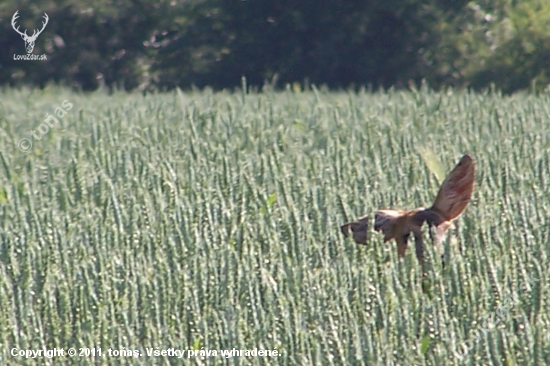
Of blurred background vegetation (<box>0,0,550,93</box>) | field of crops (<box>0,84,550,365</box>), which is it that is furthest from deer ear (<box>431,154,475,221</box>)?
blurred background vegetation (<box>0,0,550,93</box>)

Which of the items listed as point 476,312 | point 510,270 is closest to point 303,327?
point 476,312

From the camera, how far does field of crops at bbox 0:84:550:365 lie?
2.66m

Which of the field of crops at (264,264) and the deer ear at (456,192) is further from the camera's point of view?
the deer ear at (456,192)

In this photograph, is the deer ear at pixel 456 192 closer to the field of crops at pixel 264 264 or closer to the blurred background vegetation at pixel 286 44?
the field of crops at pixel 264 264

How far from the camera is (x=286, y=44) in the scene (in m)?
11.0

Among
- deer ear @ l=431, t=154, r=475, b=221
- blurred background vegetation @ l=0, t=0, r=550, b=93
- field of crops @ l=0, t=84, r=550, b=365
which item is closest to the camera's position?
field of crops @ l=0, t=84, r=550, b=365

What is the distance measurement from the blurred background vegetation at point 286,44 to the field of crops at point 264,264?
6.61 meters

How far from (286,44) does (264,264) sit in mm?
8221

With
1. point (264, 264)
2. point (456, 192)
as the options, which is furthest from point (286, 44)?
point (264, 264)

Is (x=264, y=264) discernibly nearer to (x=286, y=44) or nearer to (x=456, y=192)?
(x=456, y=192)

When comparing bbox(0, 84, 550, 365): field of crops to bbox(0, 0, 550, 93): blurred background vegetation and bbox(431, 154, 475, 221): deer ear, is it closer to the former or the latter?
bbox(431, 154, 475, 221): deer ear

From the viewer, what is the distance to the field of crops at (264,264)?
266 cm

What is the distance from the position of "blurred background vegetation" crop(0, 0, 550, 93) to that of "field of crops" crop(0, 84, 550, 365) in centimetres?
661

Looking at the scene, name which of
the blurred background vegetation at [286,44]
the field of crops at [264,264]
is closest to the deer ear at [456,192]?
the field of crops at [264,264]
